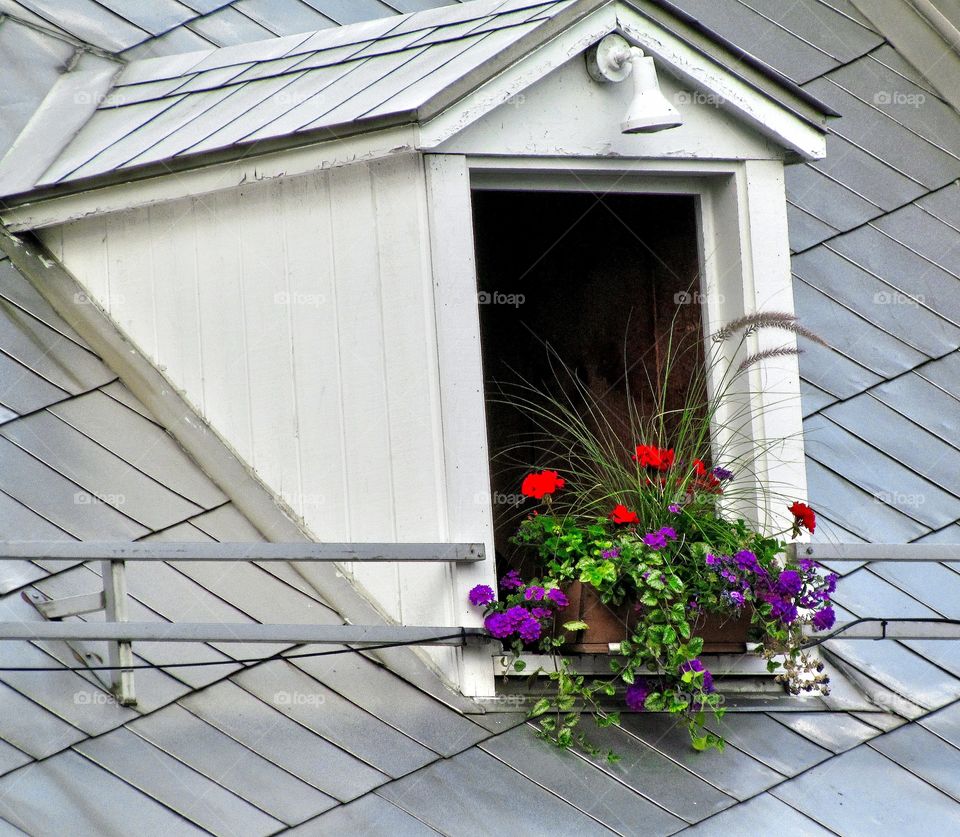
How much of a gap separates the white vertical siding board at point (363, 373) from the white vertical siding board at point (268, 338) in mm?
207

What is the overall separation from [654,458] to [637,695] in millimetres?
647

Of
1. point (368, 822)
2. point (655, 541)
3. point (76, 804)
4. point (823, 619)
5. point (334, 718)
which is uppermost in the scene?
point (655, 541)

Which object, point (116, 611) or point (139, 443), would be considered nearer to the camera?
point (116, 611)

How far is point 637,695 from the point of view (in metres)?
4.24

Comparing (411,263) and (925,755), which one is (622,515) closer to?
(411,263)

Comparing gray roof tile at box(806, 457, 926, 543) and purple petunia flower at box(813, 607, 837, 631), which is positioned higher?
gray roof tile at box(806, 457, 926, 543)

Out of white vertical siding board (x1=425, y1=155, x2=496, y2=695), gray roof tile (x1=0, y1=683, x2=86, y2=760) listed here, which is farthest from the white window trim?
gray roof tile (x1=0, y1=683, x2=86, y2=760)

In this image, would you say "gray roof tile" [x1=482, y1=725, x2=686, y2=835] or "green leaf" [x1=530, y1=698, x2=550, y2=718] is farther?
"green leaf" [x1=530, y1=698, x2=550, y2=718]

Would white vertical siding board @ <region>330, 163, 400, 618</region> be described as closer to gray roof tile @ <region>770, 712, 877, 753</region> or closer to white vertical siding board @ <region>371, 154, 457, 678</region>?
white vertical siding board @ <region>371, 154, 457, 678</region>

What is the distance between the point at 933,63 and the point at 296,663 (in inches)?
146

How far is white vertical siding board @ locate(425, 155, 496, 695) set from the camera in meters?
4.33

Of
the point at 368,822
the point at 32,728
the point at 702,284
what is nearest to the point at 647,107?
the point at 702,284

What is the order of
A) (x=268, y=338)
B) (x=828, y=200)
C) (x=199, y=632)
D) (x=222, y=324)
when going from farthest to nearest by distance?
(x=828, y=200) → (x=222, y=324) → (x=268, y=338) → (x=199, y=632)

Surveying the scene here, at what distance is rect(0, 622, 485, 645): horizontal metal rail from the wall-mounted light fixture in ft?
5.08
